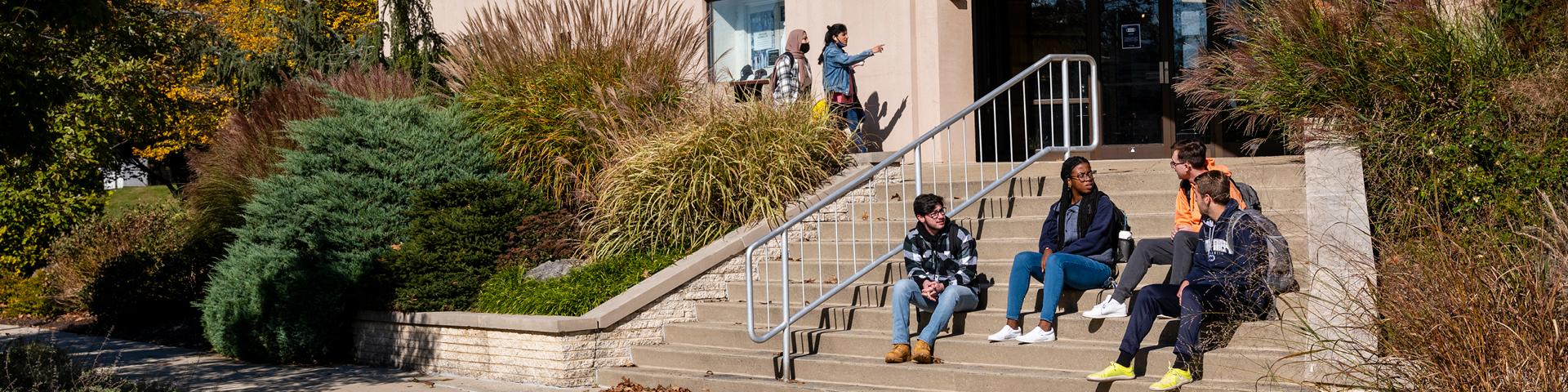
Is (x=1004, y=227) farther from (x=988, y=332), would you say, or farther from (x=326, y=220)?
(x=326, y=220)

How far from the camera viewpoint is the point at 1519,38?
7855mm

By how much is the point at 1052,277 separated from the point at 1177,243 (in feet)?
2.19

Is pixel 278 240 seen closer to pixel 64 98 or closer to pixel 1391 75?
pixel 64 98

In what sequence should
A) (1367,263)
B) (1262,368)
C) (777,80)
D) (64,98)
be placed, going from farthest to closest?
(777,80) < (64,98) < (1262,368) < (1367,263)

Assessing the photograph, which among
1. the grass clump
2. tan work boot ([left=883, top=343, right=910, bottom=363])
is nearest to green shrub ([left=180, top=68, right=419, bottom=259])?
tan work boot ([left=883, top=343, right=910, bottom=363])

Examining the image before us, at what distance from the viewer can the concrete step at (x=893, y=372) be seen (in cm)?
680

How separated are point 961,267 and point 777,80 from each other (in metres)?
4.70

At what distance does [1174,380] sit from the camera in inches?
255

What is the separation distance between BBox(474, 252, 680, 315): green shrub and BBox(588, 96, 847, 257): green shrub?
23 cm

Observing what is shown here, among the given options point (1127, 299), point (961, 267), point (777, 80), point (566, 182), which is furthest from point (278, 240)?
point (1127, 299)

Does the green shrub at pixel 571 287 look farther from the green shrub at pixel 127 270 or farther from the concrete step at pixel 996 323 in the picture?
the green shrub at pixel 127 270

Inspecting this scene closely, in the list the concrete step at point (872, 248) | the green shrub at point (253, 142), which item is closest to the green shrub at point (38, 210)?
the green shrub at point (253, 142)

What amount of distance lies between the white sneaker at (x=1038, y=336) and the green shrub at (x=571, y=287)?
315 centimetres

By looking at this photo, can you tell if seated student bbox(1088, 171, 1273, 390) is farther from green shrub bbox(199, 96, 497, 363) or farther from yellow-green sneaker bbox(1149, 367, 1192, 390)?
green shrub bbox(199, 96, 497, 363)
